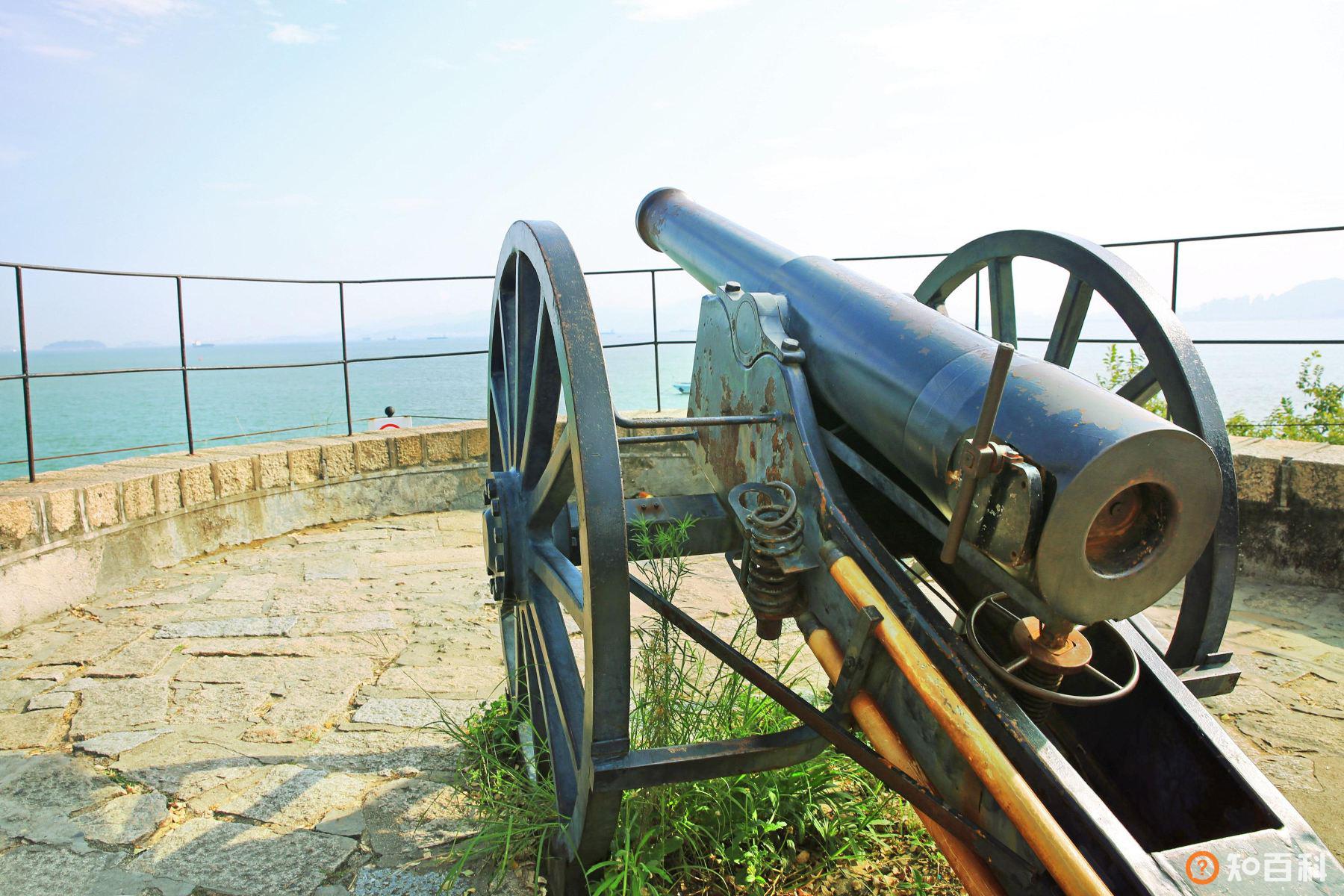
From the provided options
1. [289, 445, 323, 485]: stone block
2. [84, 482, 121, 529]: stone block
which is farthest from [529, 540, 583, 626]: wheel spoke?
[289, 445, 323, 485]: stone block

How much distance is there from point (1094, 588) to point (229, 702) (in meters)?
3.01

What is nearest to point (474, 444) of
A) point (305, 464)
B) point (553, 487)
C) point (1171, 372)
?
point (305, 464)

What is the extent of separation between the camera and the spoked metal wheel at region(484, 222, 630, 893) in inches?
68.2

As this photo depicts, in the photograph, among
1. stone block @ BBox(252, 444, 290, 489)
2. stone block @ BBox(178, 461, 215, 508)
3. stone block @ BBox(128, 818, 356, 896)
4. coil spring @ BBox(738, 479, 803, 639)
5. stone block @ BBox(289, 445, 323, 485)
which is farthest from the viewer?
stone block @ BBox(289, 445, 323, 485)

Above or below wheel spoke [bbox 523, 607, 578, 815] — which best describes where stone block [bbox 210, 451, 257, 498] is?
above

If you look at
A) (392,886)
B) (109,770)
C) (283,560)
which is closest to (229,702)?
Result: (109,770)

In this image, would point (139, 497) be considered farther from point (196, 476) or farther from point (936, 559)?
point (936, 559)

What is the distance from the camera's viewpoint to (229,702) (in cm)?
336

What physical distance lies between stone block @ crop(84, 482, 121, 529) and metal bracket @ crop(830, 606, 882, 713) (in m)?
4.09

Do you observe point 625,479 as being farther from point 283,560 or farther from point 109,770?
point 109,770

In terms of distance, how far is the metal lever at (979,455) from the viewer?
1.38m

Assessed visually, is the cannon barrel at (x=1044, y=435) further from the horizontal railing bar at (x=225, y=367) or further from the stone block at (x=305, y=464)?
the stone block at (x=305, y=464)

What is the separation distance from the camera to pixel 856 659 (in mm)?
1699

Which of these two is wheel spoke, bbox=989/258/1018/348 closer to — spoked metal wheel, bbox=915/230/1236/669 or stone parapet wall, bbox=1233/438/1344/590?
spoked metal wheel, bbox=915/230/1236/669
